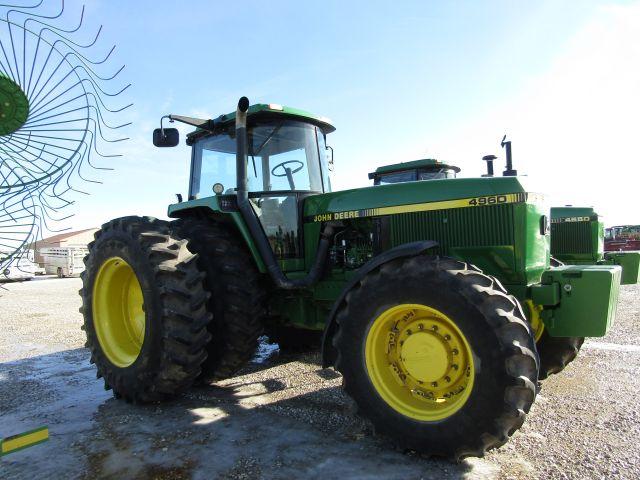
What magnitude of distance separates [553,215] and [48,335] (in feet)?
25.5

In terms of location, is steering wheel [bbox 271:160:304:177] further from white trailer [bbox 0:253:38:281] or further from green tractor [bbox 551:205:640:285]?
green tractor [bbox 551:205:640:285]

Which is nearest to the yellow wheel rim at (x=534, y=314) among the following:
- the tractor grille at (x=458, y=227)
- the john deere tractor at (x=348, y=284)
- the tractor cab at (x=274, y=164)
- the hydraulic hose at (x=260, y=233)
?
the john deere tractor at (x=348, y=284)

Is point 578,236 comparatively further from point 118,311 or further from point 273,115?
point 118,311

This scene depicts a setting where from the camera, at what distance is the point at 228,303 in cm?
417

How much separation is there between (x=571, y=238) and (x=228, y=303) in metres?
5.36

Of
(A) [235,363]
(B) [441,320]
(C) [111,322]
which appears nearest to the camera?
(B) [441,320]

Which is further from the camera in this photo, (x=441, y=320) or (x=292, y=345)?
(x=292, y=345)

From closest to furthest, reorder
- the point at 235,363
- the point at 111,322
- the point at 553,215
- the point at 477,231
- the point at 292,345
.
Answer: the point at 477,231 → the point at 235,363 → the point at 111,322 → the point at 292,345 → the point at 553,215

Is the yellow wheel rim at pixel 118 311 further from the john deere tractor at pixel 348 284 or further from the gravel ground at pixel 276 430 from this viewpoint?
the gravel ground at pixel 276 430

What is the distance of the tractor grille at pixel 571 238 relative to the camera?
23.1 ft

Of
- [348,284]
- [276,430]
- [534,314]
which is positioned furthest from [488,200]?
[276,430]

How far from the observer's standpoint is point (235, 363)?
4262 mm

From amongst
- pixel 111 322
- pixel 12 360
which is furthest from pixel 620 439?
pixel 12 360

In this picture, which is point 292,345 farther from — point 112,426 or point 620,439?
point 620,439
